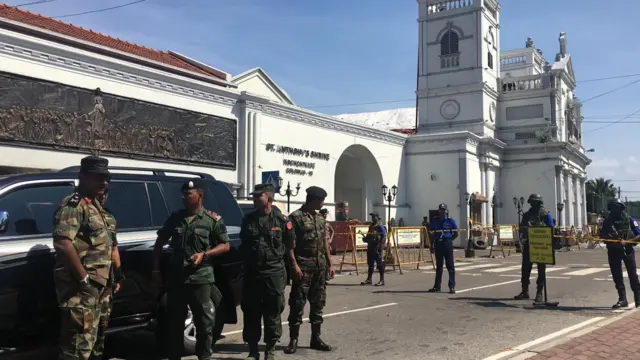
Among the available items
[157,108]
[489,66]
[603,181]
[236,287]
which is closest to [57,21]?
[157,108]

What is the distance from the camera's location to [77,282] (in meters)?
4.15

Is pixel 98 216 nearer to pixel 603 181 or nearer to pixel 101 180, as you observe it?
pixel 101 180

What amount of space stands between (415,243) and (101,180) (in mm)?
15956

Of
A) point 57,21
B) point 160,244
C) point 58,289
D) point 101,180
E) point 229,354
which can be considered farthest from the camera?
point 57,21

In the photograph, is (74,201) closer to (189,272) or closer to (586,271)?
(189,272)

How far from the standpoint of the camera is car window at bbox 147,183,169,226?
5910mm

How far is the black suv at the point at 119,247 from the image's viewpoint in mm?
4574

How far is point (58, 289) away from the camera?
420 centimetres

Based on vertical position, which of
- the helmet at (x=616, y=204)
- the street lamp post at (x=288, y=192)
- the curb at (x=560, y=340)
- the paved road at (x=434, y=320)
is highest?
the street lamp post at (x=288, y=192)

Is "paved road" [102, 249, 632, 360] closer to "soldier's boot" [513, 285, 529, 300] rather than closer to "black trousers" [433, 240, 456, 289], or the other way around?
"soldier's boot" [513, 285, 529, 300]

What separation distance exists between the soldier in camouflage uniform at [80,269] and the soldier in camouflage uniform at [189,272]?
71 cm

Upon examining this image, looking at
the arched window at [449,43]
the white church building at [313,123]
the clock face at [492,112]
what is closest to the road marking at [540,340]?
the white church building at [313,123]

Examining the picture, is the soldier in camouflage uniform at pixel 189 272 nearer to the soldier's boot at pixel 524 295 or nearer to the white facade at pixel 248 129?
the soldier's boot at pixel 524 295

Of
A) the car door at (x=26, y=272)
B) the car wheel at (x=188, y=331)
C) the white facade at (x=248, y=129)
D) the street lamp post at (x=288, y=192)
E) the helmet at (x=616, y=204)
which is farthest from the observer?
the street lamp post at (x=288, y=192)
